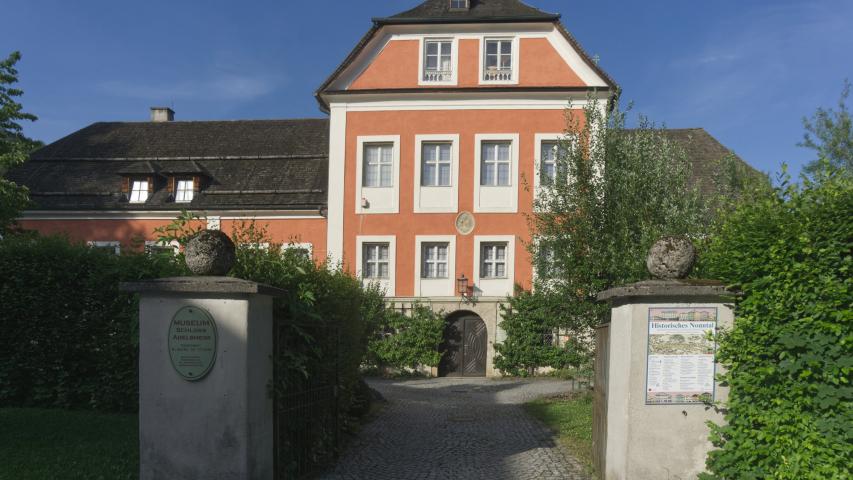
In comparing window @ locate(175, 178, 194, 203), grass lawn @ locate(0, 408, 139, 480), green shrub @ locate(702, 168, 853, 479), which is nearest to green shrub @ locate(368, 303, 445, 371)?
window @ locate(175, 178, 194, 203)

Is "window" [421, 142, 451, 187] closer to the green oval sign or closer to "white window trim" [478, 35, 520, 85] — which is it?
"white window trim" [478, 35, 520, 85]

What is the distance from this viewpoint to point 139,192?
2669 cm

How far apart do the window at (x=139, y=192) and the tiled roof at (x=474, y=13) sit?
35.5ft

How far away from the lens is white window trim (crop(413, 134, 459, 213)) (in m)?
23.5

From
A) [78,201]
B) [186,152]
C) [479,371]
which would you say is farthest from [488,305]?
[78,201]

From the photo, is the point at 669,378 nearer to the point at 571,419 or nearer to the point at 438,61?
the point at 571,419

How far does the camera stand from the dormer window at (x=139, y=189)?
2661cm

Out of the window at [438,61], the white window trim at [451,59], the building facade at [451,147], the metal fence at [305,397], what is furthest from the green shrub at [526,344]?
the metal fence at [305,397]

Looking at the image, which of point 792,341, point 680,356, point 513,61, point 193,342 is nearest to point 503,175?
point 513,61

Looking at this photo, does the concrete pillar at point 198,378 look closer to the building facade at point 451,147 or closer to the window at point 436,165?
the building facade at point 451,147

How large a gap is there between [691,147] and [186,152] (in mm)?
20666

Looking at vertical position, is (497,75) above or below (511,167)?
above

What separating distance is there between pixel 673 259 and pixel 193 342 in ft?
14.4

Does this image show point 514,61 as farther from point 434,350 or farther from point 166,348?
point 166,348
